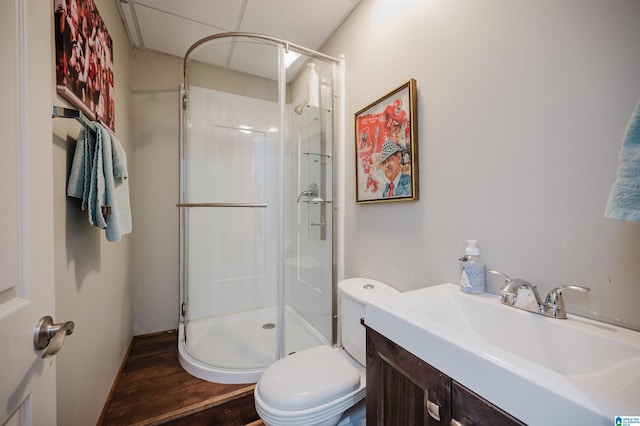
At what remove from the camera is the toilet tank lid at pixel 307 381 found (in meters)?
0.94

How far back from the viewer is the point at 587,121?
2.19 ft

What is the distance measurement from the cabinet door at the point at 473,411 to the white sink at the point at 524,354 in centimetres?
1

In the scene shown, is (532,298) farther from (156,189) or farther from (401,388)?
(156,189)

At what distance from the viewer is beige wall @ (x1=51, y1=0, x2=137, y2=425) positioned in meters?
0.90

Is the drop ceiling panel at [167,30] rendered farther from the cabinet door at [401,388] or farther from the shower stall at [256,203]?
the cabinet door at [401,388]

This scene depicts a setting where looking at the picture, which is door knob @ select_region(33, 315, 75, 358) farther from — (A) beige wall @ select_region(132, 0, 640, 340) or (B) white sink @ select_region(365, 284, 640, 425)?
(A) beige wall @ select_region(132, 0, 640, 340)

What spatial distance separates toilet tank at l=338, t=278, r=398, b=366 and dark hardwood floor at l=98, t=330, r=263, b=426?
65cm

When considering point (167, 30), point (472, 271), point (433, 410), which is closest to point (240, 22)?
point (167, 30)

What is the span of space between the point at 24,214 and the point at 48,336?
0.83 feet

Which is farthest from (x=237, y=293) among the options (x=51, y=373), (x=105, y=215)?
(x=51, y=373)

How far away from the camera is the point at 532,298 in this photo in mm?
723

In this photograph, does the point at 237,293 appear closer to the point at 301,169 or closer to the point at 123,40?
the point at 301,169

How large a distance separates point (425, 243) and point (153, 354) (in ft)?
6.63

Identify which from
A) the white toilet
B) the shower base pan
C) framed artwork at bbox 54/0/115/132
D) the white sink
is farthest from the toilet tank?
framed artwork at bbox 54/0/115/132
